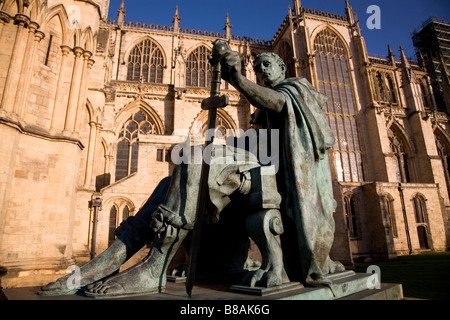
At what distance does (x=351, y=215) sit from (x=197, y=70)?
707 inches

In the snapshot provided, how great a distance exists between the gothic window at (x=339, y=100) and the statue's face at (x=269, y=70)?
2134cm

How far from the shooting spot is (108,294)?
1.49 metres

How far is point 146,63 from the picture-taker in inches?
960

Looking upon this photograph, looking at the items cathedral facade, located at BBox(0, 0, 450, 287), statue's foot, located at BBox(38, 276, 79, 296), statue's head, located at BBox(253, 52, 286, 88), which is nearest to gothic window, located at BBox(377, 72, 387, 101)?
cathedral facade, located at BBox(0, 0, 450, 287)

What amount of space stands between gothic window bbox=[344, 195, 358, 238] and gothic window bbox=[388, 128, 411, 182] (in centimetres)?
901

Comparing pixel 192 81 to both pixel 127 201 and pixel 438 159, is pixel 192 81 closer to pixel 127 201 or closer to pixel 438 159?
pixel 127 201

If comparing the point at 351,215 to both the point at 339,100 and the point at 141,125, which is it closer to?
the point at 339,100

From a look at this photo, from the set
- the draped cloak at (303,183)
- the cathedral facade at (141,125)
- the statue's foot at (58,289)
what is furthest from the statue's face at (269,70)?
the cathedral facade at (141,125)

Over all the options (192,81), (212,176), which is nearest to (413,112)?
(192,81)

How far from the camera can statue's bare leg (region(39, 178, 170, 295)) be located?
172 cm

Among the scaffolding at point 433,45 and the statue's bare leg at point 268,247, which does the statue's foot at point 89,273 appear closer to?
the statue's bare leg at point 268,247

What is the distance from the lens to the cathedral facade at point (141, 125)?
6.61m

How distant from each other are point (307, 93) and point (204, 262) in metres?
1.74
